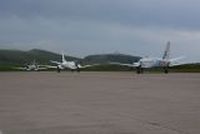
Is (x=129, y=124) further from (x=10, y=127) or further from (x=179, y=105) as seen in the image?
(x=179, y=105)

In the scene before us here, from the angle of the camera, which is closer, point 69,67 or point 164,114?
point 164,114

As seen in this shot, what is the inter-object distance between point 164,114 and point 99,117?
192cm

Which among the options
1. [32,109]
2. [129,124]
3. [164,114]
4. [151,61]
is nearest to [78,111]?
[32,109]

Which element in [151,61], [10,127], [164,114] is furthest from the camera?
[151,61]

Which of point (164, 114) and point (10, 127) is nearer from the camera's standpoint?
point (10, 127)

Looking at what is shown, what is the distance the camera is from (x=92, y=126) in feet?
39.5

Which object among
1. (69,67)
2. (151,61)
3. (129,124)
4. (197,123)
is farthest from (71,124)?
(69,67)

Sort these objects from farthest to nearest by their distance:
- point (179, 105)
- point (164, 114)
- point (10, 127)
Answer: point (179, 105), point (164, 114), point (10, 127)

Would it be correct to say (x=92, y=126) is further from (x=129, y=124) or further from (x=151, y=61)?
(x=151, y=61)

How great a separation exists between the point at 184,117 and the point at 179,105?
3.84 metres

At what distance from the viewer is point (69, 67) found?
12712cm

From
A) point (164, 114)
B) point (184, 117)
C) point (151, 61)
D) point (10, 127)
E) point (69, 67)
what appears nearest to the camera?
point (10, 127)

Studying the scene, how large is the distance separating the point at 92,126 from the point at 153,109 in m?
4.54

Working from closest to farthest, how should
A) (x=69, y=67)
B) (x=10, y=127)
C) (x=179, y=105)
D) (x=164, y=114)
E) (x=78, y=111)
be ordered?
(x=10, y=127) < (x=164, y=114) < (x=78, y=111) < (x=179, y=105) < (x=69, y=67)
